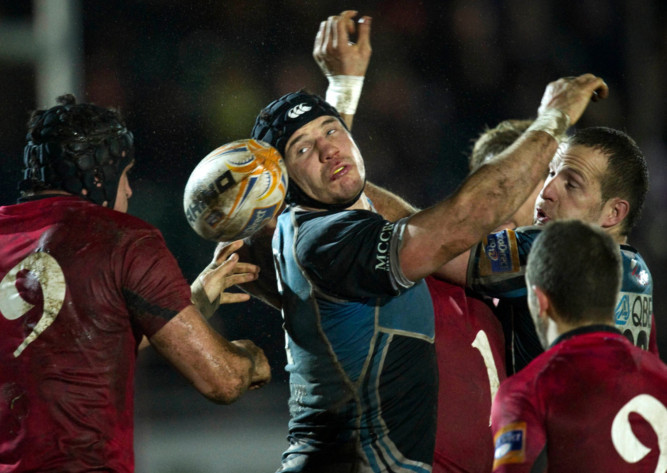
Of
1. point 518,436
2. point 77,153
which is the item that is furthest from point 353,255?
point 77,153

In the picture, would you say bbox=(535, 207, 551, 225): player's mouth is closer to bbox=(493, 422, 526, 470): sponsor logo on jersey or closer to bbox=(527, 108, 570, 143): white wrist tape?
bbox=(527, 108, 570, 143): white wrist tape

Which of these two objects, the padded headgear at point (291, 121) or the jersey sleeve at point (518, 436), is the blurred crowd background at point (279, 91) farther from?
the jersey sleeve at point (518, 436)

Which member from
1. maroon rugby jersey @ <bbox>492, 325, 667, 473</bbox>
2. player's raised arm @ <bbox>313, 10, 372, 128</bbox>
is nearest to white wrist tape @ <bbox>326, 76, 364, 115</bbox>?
player's raised arm @ <bbox>313, 10, 372, 128</bbox>

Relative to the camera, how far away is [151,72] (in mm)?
8141

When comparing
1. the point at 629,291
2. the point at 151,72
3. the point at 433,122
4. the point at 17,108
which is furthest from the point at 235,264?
the point at 433,122

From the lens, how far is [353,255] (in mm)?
2980

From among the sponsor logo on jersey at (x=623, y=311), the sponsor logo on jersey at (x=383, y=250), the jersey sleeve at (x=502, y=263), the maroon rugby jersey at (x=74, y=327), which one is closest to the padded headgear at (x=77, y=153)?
the maroon rugby jersey at (x=74, y=327)

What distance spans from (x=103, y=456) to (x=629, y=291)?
2.10m

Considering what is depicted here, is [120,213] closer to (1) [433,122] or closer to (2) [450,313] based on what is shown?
(2) [450,313]

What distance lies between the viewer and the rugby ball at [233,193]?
321 centimetres

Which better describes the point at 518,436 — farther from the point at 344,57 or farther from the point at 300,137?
the point at 344,57

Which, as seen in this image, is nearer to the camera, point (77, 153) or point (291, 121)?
point (77, 153)

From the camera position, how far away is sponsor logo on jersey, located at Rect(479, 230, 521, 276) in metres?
3.22

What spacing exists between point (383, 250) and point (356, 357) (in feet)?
1.56
